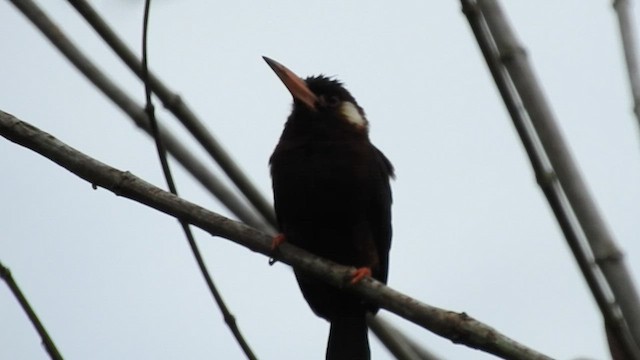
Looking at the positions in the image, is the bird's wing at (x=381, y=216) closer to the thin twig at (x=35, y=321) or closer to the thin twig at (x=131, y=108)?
the thin twig at (x=131, y=108)

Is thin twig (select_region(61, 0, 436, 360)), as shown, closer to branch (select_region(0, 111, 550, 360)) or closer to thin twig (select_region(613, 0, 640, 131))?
branch (select_region(0, 111, 550, 360))

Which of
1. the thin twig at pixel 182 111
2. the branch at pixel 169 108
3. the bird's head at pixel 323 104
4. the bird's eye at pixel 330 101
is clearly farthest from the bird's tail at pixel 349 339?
the thin twig at pixel 182 111

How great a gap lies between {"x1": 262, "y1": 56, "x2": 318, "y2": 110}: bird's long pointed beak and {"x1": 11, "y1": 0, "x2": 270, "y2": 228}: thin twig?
1.11 metres

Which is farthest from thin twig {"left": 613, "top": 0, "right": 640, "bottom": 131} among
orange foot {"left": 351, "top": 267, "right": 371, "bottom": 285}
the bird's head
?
the bird's head

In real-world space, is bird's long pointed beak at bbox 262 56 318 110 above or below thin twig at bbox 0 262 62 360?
above

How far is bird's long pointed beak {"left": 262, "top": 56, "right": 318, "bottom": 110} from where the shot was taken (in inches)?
180

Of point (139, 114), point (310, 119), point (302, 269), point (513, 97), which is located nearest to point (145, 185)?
point (139, 114)

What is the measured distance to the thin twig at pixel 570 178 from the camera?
2.32 metres

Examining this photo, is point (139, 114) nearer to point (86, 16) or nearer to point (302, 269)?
point (86, 16)

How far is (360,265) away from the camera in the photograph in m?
4.35

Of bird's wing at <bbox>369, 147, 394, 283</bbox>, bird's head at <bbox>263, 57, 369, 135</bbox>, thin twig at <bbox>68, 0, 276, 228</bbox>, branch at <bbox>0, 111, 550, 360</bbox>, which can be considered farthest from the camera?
bird's head at <bbox>263, 57, 369, 135</bbox>

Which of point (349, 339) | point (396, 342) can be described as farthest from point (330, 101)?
point (396, 342)

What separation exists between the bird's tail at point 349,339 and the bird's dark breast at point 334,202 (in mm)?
101

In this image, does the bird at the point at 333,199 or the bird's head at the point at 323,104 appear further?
the bird's head at the point at 323,104
